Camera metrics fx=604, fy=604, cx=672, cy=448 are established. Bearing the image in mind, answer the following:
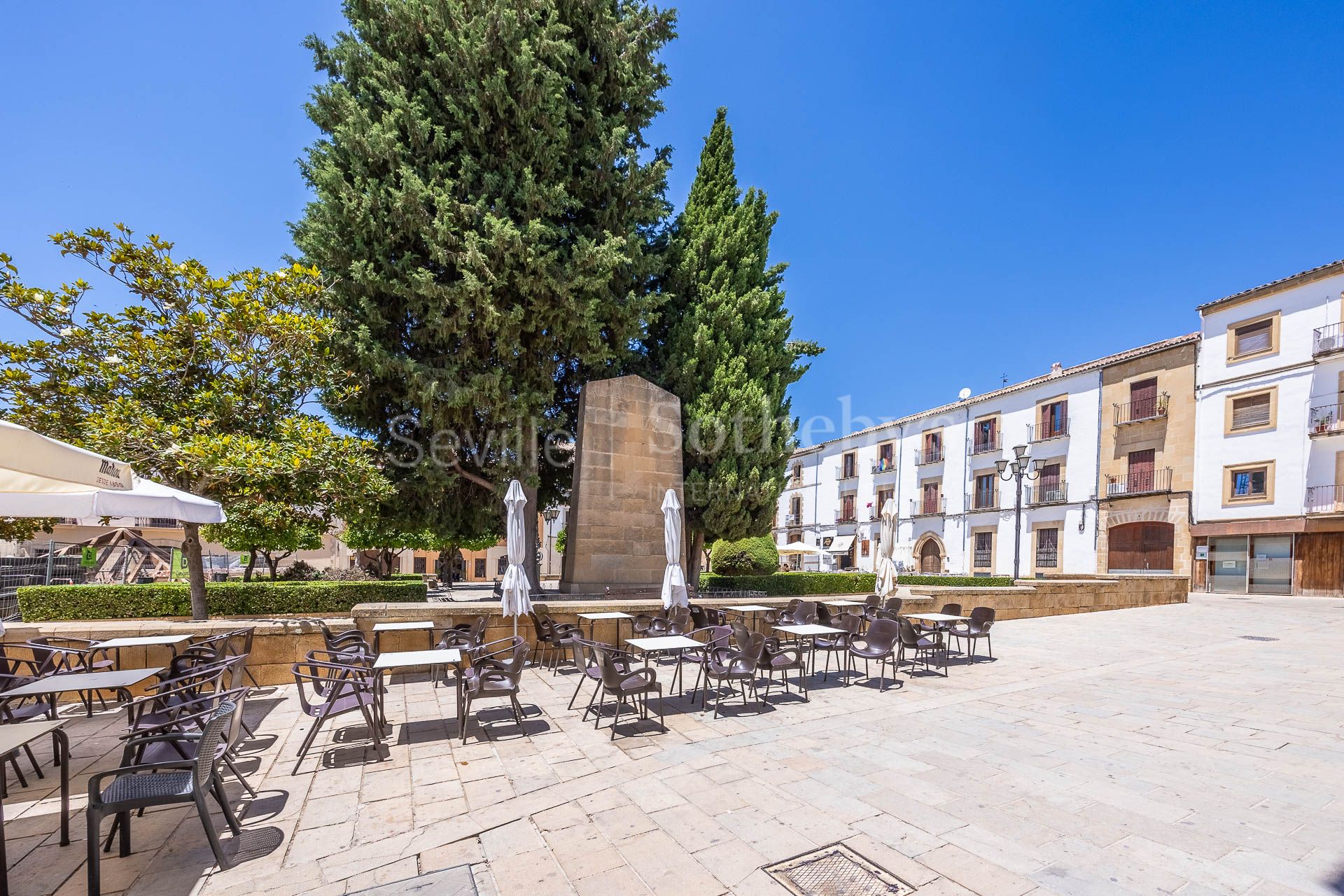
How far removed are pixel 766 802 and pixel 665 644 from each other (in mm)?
2478

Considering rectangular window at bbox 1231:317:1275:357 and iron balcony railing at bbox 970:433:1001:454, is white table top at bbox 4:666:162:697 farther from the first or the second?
iron balcony railing at bbox 970:433:1001:454

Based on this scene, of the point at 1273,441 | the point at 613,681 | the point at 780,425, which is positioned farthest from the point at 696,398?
the point at 1273,441

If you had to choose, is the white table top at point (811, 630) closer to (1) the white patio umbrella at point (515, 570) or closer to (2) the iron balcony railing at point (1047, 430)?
(1) the white patio umbrella at point (515, 570)

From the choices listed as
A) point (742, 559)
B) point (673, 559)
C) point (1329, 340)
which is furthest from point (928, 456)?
point (673, 559)

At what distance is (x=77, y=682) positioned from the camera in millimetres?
4812

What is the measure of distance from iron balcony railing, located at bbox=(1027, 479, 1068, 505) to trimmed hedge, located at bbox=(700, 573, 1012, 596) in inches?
373

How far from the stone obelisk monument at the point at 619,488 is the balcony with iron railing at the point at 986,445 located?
24.4 metres

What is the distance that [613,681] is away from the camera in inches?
240

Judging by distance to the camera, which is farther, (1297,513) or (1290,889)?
(1297,513)

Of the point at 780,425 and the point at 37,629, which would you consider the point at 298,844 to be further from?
the point at 780,425

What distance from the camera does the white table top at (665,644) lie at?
6.64 metres

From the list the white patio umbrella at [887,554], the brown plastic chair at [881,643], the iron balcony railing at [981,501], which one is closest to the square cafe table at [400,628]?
the brown plastic chair at [881,643]

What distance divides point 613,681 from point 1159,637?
518 inches

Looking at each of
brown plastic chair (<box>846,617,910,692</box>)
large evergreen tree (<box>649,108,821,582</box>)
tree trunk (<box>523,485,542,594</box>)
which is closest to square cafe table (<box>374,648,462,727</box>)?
brown plastic chair (<box>846,617,910,692</box>)
